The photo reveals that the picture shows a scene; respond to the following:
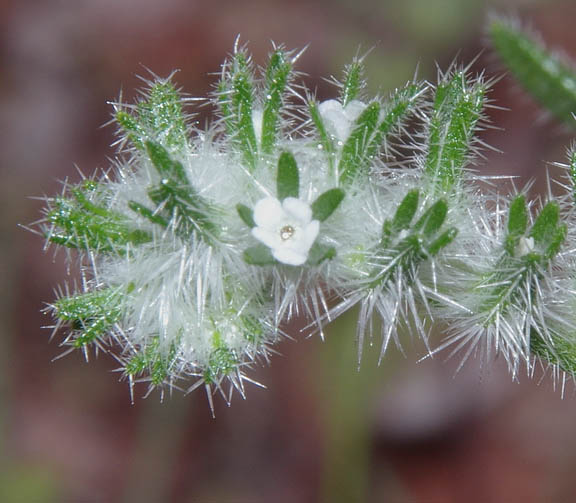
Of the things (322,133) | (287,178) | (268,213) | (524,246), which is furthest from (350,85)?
(524,246)

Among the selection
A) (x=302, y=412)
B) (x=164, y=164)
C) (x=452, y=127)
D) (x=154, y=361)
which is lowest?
(x=302, y=412)

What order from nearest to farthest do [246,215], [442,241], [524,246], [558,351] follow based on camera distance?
1. [442,241]
2. [246,215]
3. [524,246]
4. [558,351]

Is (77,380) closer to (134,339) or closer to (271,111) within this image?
(134,339)

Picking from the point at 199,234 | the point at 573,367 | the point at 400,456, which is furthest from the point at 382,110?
the point at 400,456

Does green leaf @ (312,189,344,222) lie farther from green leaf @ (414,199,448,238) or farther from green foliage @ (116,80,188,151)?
green foliage @ (116,80,188,151)

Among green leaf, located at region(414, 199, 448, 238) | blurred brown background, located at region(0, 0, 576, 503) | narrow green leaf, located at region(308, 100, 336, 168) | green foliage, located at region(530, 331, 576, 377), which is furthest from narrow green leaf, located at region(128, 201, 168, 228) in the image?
blurred brown background, located at region(0, 0, 576, 503)

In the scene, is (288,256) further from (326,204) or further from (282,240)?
(326,204)
